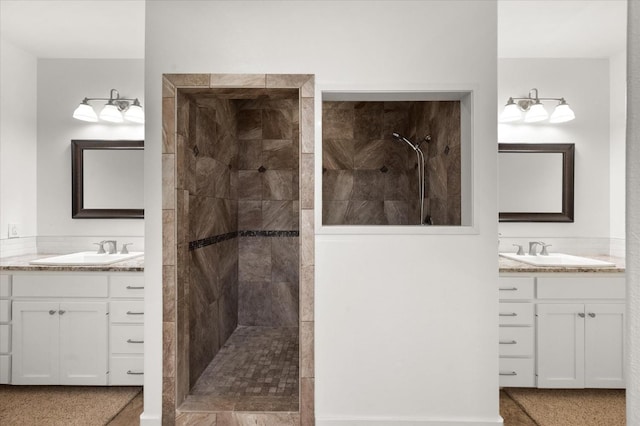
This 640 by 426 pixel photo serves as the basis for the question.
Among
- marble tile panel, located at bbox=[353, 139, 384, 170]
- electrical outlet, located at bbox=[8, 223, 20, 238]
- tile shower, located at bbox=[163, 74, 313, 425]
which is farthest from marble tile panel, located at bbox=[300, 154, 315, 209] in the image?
electrical outlet, located at bbox=[8, 223, 20, 238]

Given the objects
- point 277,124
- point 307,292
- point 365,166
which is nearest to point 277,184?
point 277,124

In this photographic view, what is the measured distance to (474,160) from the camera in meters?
2.34

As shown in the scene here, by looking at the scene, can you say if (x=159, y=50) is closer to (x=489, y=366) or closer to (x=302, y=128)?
(x=302, y=128)

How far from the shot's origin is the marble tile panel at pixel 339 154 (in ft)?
13.3

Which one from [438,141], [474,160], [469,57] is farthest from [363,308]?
[469,57]

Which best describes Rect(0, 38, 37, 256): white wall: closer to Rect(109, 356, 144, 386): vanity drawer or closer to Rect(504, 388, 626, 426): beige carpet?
Rect(109, 356, 144, 386): vanity drawer

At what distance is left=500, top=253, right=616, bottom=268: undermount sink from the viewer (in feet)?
9.52

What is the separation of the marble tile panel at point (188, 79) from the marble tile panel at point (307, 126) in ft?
1.96

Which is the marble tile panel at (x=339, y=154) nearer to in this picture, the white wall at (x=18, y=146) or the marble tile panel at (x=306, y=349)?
the marble tile panel at (x=306, y=349)

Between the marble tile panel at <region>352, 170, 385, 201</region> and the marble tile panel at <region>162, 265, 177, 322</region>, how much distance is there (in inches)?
86.6

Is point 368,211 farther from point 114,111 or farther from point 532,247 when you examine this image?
point 114,111

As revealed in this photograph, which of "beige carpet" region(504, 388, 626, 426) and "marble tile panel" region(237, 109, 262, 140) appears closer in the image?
"beige carpet" region(504, 388, 626, 426)

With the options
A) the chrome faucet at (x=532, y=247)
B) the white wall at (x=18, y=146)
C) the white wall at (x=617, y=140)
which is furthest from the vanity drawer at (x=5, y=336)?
the white wall at (x=617, y=140)

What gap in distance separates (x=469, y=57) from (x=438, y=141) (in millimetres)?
752
